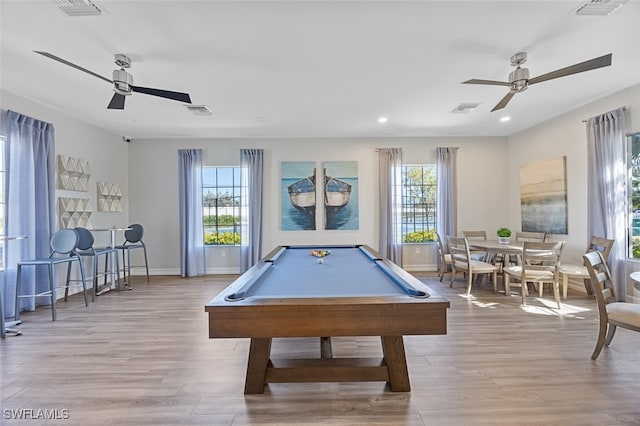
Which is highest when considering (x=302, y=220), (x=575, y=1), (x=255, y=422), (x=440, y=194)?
(x=575, y=1)

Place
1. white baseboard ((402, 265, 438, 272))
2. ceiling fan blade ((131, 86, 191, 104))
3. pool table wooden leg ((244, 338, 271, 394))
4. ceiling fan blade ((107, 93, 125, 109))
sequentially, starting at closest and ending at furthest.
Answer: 1. pool table wooden leg ((244, 338, 271, 394))
2. ceiling fan blade ((131, 86, 191, 104))
3. ceiling fan blade ((107, 93, 125, 109))
4. white baseboard ((402, 265, 438, 272))

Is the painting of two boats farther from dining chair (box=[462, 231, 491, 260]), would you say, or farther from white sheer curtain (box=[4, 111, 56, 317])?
white sheer curtain (box=[4, 111, 56, 317])

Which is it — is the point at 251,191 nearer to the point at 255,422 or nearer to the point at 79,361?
the point at 79,361

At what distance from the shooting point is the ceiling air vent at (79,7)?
2205 mm

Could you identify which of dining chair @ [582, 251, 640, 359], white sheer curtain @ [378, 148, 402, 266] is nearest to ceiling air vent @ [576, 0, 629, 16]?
dining chair @ [582, 251, 640, 359]

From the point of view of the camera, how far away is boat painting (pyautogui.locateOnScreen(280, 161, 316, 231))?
6.44 m

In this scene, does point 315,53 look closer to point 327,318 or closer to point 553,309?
point 327,318

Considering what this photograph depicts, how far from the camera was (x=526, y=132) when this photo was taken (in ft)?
19.8

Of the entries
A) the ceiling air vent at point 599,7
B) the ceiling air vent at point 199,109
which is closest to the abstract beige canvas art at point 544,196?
the ceiling air vent at point 599,7

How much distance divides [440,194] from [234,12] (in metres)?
5.29

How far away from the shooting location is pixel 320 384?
2250mm

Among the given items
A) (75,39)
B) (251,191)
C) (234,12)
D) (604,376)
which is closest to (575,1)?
(234,12)

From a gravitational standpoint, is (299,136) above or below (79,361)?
above

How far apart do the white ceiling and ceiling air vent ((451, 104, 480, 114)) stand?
0.14m
